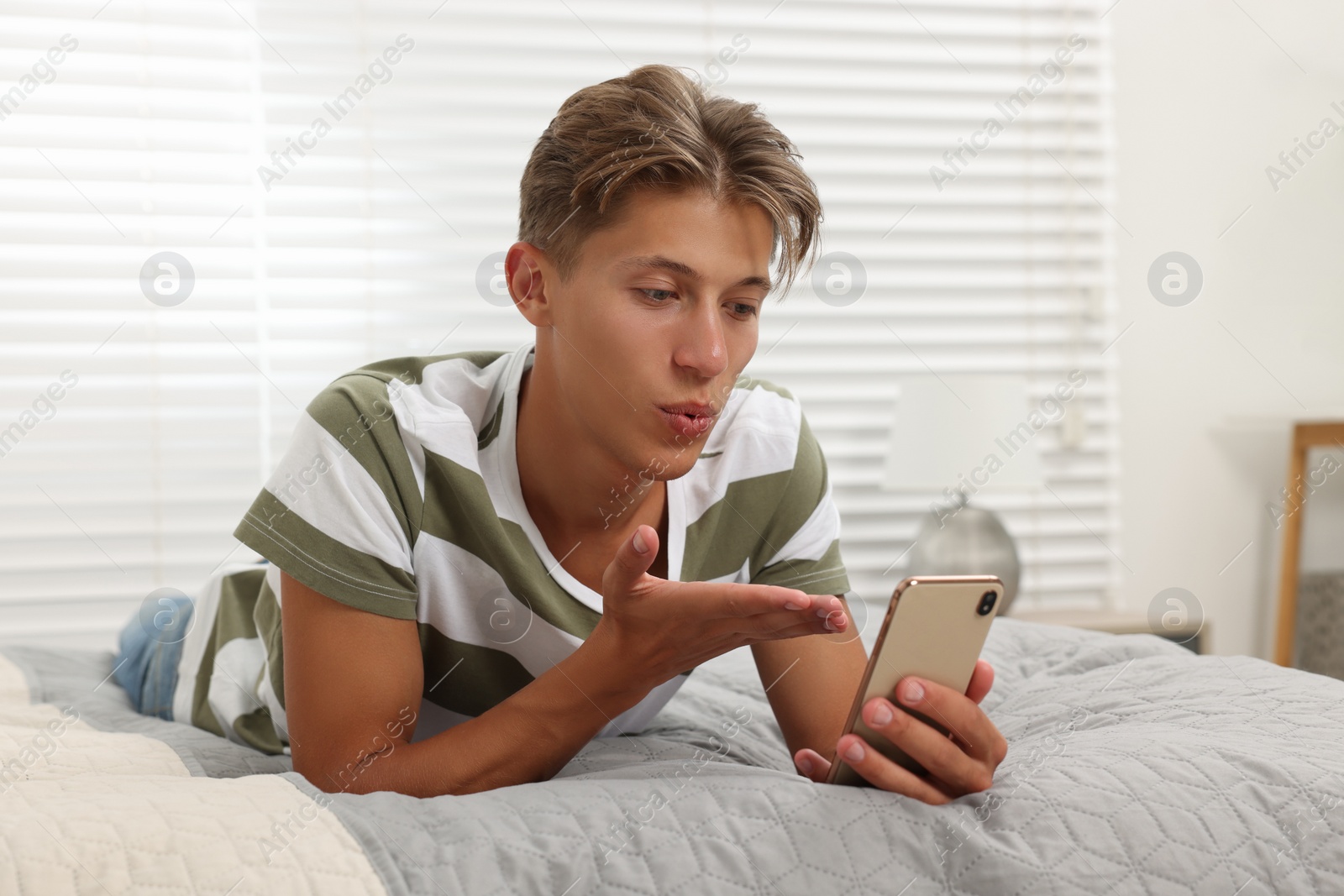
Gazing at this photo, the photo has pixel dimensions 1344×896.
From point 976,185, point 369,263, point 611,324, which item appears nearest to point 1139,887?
point 611,324

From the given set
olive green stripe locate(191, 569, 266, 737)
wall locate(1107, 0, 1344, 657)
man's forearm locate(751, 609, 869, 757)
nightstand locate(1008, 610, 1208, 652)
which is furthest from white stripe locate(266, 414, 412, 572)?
wall locate(1107, 0, 1344, 657)

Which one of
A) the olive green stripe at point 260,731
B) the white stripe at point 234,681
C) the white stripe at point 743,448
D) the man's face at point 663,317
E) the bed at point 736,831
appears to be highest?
the man's face at point 663,317

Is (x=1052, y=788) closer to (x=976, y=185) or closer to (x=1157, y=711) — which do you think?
(x=1157, y=711)

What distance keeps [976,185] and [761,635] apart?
7.08ft

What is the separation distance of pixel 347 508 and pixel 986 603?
1.64ft

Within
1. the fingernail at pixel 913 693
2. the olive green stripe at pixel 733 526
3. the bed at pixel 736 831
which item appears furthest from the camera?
the olive green stripe at pixel 733 526

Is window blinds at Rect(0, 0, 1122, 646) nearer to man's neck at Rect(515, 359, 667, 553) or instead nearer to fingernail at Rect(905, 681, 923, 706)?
man's neck at Rect(515, 359, 667, 553)

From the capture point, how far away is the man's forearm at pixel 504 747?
0.75 meters

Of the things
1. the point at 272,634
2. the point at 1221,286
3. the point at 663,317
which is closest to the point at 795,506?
the point at 663,317

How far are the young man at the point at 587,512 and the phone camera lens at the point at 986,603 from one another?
0.06 m

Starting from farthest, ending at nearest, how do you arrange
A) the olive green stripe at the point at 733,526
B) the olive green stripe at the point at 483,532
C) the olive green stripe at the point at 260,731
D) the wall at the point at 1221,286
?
the wall at the point at 1221,286, the olive green stripe at the point at 260,731, the olive green stripe at the point at 733,526, the olive green stripe at the point at 483,532

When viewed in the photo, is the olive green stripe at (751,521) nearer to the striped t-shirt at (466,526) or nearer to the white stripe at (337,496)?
the striped t-shirt at (466,526)

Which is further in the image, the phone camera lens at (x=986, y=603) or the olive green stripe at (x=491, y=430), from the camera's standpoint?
the olive green stripe at (x=491, y=430)

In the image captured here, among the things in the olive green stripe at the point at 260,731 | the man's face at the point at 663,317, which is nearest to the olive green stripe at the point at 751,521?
the man's face at the point at 663,317
